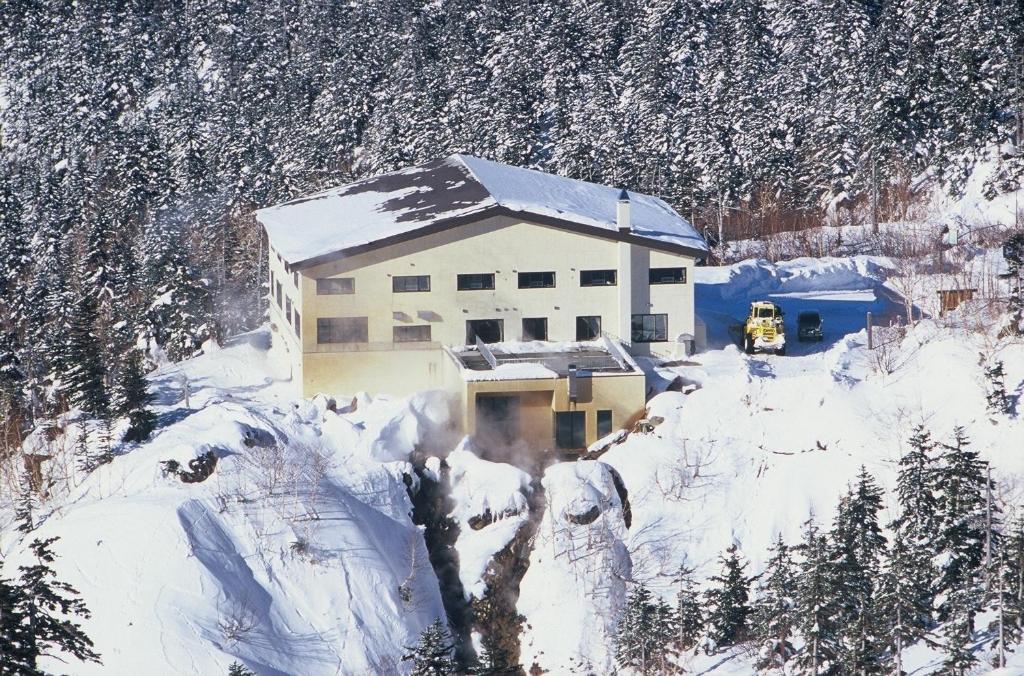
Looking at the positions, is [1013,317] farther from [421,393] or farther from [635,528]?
[421,393]

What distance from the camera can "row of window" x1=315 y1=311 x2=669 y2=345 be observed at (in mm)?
48906

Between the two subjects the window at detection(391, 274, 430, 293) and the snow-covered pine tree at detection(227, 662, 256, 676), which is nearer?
the snow-covered pine tree at detection(227, 662, 256, 676)

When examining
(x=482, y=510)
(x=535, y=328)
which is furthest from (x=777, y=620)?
(x=535, y=328)

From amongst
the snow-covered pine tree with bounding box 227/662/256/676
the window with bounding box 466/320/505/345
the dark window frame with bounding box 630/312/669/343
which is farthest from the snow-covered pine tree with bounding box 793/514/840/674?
the window with bounding box 466/320/505/345

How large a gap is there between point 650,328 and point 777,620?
17.1 metres

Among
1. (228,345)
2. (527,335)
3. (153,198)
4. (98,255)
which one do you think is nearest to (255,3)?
(153,198)

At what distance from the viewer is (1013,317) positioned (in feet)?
152

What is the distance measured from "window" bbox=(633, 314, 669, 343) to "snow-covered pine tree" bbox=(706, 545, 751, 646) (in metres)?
12.1

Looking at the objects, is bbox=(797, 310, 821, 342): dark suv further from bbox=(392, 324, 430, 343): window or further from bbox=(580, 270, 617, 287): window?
bbox=(392, 324, 430, 343): window

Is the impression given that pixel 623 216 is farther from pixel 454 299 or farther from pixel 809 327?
pixel 809 327

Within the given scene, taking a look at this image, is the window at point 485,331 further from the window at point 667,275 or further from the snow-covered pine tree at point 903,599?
the snow-covered pine tree at point 903,599

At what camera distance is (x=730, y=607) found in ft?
126

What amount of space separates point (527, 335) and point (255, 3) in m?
92.4

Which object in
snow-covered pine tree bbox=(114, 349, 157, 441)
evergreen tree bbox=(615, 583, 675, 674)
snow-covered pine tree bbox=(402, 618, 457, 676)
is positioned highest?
snow-covered pine tree bbox=(114, 349, 157, 441)
